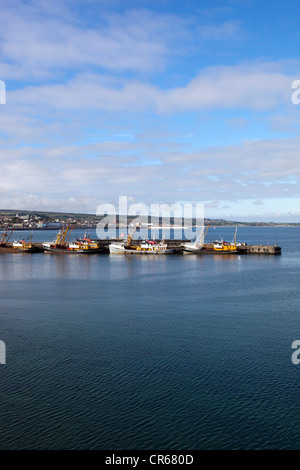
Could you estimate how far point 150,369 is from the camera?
75.9ft

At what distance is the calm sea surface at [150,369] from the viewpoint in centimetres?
1691

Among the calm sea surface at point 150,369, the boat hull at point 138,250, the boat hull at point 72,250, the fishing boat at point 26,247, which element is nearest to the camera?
the calm sea surface at point 150,369

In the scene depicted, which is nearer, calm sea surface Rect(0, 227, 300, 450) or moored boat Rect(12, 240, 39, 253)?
calm sea surface Rect(0, 227, 300, 450)

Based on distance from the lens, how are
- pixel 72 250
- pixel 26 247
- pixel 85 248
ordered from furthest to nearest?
pixel 26 247 < pixel 85 248 < pixel 72 250

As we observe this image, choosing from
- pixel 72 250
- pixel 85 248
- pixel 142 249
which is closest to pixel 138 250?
pixel 142 249

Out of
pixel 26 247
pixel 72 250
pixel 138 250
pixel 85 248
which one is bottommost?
pixel 138 250

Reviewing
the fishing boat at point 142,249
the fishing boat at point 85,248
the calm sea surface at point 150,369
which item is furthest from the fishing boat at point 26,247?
the calm sea surface at point 150,369

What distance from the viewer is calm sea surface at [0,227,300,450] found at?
1691cm

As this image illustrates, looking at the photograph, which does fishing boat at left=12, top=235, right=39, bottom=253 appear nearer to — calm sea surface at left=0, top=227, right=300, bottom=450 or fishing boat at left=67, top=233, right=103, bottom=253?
fishing boat at left=67, top=233, right=103, bottom=253

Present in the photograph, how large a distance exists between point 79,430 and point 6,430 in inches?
124

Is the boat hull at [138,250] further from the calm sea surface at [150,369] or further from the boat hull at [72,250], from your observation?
the calm sea surface at [150,369]

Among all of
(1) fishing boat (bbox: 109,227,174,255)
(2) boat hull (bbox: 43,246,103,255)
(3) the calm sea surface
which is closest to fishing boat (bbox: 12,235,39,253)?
(2) boat hull (bbox: 43,246,103,255)

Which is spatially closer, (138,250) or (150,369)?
(150,369)

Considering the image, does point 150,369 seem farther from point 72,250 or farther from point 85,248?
point 72,250
